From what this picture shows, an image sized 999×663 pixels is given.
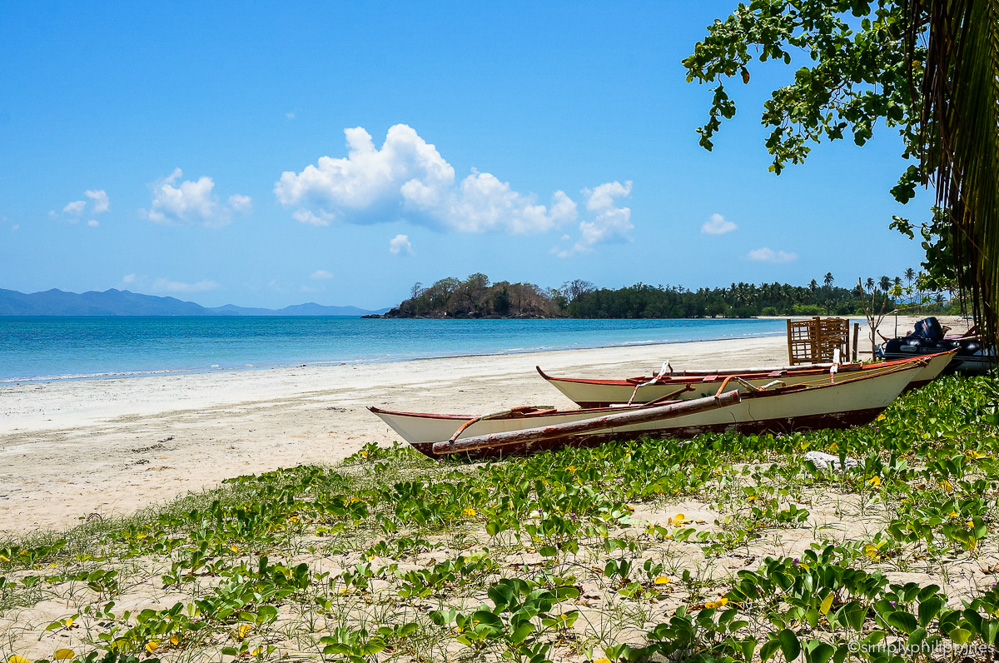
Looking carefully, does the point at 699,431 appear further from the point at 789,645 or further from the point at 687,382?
the point at 789,645

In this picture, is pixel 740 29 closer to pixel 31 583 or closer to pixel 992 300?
pixel 992 300

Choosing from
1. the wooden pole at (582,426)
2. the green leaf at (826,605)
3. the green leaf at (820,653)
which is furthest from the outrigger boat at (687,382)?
the green leaf at (820,653)

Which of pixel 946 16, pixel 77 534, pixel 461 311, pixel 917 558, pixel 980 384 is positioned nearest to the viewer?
pixel 946 16

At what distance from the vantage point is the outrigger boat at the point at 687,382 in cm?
906

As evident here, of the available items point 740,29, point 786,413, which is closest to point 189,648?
point 786,413

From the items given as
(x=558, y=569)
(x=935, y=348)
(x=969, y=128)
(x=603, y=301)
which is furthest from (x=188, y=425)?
(x=603, y=301)

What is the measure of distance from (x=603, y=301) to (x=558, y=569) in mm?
152518

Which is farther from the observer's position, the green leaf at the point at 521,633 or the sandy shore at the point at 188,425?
the sandy shore at the point at 188,425

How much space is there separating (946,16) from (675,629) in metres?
2.53

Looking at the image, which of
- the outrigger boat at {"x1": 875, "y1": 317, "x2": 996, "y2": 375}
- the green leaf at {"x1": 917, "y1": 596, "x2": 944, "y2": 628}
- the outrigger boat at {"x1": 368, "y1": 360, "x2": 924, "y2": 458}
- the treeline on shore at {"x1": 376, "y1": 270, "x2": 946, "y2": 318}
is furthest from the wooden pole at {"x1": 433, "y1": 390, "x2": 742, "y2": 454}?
the treeline on shore at {"x1": 376, "y1": 270, "x2": 946, "y2": 318}

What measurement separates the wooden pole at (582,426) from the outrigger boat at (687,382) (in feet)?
4.13

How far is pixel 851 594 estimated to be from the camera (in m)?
2.96

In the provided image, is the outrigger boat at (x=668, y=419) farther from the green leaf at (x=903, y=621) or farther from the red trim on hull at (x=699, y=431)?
the green leaf at (x=903, y=621)

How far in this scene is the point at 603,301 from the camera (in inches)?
Result: 6068
